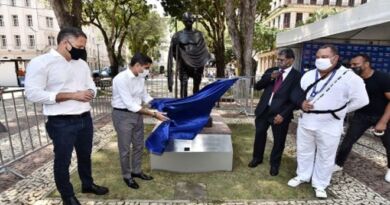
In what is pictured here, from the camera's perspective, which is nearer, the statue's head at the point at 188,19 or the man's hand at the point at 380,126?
the man's hand at the point at 380,126

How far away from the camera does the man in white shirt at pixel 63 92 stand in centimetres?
256

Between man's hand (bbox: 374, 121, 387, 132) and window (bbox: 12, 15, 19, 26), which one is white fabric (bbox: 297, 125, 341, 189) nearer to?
man's hand (bbox: 374, 121, 387, 132)

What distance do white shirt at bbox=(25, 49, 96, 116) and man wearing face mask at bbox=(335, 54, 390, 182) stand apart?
3.53m

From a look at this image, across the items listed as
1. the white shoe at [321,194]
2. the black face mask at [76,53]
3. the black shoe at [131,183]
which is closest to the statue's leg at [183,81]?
the black shoe at [131,183]

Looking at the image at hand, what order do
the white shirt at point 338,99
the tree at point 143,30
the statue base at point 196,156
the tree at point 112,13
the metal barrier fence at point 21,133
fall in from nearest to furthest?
the white shirt at point 338,99 → the statue base at point 196,156 → the metal barrier fence at point 21,133 → the tree at point 112,13 → the tree at point 143,30

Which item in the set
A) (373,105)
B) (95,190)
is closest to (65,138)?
(95,190)

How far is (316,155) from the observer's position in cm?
350

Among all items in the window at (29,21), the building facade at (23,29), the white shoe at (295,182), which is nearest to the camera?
the white shoe at (295,182)

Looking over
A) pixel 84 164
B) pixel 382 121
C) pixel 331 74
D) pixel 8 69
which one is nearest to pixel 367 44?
pixel 382 121

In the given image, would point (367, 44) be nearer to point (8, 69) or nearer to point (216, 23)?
point (216, 23)

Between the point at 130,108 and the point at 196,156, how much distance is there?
1.35m

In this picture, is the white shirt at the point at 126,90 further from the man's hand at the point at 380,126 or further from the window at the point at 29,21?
the window at the point at 29,21

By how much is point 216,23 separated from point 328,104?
52.1ft

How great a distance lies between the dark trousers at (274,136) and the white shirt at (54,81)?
8.13 ft
